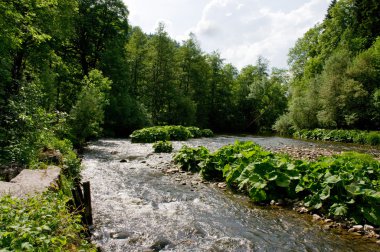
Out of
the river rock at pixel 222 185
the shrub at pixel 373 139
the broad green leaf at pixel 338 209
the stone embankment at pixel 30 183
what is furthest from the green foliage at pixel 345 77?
the stone embankment at pixel 30 183

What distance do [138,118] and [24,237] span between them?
29.9 metres

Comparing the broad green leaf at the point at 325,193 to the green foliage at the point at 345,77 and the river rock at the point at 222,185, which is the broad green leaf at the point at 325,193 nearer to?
the river rock at the point at 222,185

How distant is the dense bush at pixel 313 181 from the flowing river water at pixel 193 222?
1.77 ft

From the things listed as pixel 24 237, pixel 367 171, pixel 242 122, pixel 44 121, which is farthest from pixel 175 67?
pixel 24 237

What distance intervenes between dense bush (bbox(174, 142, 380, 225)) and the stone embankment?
16.7 ft

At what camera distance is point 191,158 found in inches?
478

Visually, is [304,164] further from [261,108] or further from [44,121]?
[261,108]

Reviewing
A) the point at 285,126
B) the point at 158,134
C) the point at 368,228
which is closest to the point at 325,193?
the point at 368,228

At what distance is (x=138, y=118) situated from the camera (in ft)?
105

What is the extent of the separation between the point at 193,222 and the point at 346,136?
27567 mm

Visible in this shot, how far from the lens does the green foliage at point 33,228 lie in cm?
258

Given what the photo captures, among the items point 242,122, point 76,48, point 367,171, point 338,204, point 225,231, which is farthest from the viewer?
point 242,122

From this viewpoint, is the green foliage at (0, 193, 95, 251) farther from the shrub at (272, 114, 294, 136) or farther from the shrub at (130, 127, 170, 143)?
the shrub at (272, 114, 294, 136)

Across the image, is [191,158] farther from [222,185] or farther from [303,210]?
[303,210]
